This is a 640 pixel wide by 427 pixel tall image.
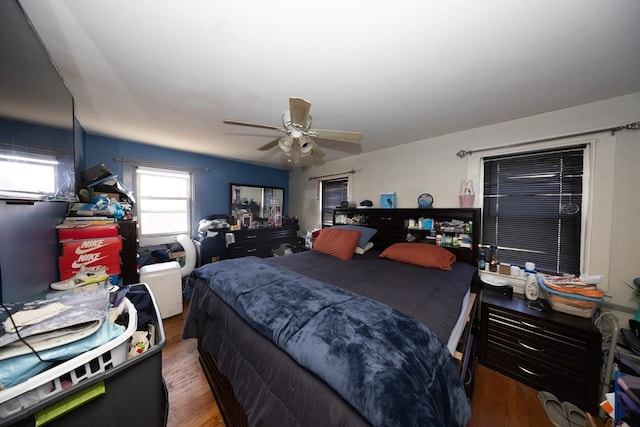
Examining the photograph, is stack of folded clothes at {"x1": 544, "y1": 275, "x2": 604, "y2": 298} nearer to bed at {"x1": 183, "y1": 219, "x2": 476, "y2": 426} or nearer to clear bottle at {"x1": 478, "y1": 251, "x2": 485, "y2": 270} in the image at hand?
clear bottle at {"x1": 478, "y1": 251, "x2": 485, "y2": 270}

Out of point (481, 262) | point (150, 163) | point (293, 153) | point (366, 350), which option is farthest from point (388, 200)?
point (150, 163)

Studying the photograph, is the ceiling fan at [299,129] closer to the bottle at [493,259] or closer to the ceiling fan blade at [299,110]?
the ceiling fan blade at [299,110]

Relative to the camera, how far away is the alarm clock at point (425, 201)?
2695 mm

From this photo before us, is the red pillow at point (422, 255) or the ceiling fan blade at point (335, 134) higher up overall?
the ceiling fan blade at point (335, 134)

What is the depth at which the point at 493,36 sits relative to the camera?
118 cm

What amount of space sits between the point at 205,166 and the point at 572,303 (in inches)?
200

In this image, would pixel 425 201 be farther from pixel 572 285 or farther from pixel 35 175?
pixel 35 175

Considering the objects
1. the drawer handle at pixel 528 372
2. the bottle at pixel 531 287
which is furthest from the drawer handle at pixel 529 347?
the bottle at pixel 531 287

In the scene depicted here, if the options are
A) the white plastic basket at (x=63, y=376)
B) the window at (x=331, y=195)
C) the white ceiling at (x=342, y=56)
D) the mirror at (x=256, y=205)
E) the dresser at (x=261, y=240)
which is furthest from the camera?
the mirror at (x=256, y=205)

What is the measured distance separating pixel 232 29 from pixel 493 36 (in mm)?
1539

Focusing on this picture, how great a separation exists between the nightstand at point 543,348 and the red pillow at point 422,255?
0.48m

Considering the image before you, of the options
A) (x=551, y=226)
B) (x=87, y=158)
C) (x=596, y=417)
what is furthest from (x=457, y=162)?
(x=87, y=158)

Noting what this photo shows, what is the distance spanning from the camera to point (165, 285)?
257 centimetres

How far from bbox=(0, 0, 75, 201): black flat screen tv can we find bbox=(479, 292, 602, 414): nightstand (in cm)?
323
